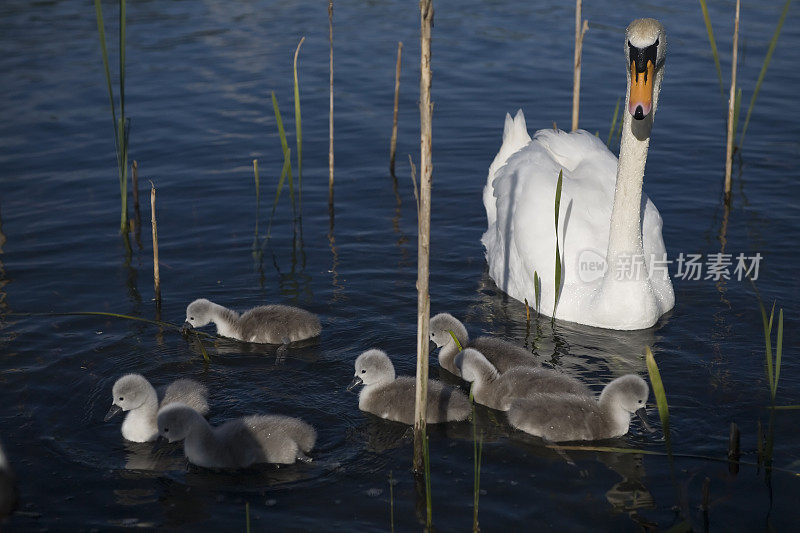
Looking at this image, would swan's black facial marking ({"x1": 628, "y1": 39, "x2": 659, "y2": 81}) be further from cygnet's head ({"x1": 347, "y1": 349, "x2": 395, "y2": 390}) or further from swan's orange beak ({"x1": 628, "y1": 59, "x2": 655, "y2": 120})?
cygnet's head ({"x1": 347, "y1": 349, "x2": 395, "y2": 390})

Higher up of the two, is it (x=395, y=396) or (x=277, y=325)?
(x=277, y=325)

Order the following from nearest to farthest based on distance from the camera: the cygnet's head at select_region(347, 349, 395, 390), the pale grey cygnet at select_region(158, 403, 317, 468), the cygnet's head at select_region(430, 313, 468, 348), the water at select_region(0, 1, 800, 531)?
the water at select_region(0, 1, 800, 531)
the pale grey cygnet at select_region(158, 403, 317, 468)
the cygnet's head at select_region(347, 349, 395, 390)
the cygnet's head at select_region(430, 313, 468, 348)

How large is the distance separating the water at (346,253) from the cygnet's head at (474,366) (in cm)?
31

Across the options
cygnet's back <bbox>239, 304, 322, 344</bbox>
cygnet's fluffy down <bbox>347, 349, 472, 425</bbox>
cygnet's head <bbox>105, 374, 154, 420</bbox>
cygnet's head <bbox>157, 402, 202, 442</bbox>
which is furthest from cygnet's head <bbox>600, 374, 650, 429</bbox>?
cygnet's head <bbox>105, 374, 154, 420</bbox>

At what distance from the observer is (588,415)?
6.76 metres

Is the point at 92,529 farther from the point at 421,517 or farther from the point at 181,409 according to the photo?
the point at 421,517

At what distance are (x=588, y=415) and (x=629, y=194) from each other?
2.40 m

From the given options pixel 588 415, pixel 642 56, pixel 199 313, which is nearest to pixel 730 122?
pixel 642 56

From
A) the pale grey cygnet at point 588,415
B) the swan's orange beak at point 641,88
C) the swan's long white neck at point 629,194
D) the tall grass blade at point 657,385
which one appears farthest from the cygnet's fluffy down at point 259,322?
the tall grass blade at point 657,385

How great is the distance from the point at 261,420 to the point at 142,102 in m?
9.39

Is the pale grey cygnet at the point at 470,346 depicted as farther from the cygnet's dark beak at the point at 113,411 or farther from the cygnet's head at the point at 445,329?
the cygnet's dark beak at the point at 113,411

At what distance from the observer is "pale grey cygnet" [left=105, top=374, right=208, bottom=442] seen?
6781 millimetres

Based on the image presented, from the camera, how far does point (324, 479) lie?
6465mm

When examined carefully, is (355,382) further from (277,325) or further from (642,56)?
(642,56)
